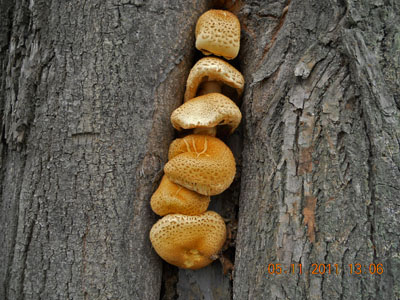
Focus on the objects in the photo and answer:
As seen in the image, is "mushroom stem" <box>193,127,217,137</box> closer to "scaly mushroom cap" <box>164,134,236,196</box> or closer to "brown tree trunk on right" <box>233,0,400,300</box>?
"scaly mushroom cap" <box>164,134,236,196</box>

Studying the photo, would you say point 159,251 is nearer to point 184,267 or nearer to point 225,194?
point 184,267

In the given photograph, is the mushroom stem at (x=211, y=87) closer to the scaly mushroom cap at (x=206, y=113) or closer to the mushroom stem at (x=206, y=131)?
the scaly mushroom cap at (x=206, y=113)

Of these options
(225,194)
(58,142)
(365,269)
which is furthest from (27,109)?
(365,269)

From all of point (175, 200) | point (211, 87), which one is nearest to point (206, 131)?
point (211, 87)
